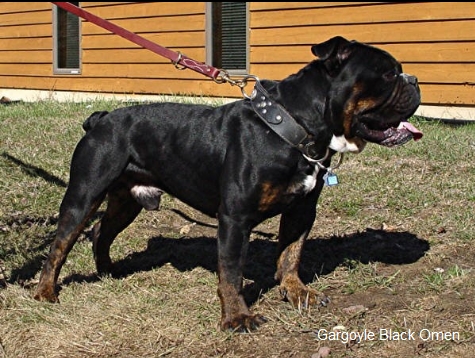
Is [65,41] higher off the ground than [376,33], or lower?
lower

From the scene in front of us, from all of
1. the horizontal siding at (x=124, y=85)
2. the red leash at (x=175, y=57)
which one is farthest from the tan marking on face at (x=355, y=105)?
the horizontal siding at (x=124, y=85)

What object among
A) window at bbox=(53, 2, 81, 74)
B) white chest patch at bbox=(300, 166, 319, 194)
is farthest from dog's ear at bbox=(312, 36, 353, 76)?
window at bbox=(53, 2, 81, 74)

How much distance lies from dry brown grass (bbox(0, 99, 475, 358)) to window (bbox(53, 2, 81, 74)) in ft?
22.2

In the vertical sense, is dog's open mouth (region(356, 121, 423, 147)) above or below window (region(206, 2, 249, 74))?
below

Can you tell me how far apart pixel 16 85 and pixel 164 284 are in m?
12.0

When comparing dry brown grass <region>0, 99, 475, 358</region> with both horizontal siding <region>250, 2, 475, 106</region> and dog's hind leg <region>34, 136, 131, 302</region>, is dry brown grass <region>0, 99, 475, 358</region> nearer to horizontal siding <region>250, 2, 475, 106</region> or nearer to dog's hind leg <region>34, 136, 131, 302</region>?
dog's hind leg <region>34, 136, 131, 302</region>

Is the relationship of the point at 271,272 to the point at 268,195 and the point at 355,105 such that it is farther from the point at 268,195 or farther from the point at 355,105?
the point at 355,105

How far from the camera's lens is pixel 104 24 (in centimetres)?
517

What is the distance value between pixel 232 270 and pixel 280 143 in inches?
31.6

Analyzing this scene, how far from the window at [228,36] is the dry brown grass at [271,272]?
4309 millimetres

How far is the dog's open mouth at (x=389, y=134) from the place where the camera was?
438 centimetres

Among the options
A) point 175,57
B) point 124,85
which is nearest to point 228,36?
point 124,85

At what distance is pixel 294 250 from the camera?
495cm

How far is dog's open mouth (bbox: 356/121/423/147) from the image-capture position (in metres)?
4.38
